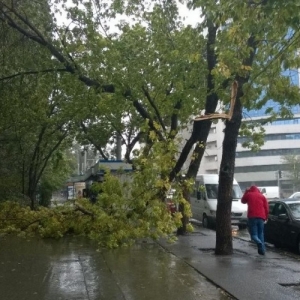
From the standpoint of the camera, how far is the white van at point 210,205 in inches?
806

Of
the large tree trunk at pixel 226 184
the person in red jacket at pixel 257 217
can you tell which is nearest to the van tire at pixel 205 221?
the person in red jacket at pixel 257 217

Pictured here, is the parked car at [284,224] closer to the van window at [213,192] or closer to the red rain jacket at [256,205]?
the red rain jacket at [256,205]

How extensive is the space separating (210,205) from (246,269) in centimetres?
1115

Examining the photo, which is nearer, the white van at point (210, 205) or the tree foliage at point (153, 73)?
the tree foliage at point (153, 73)

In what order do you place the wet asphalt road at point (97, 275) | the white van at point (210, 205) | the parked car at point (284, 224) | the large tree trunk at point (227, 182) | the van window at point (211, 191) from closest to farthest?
the wet asphalt road at point (97, 275), the large tree trunk at point (227, 182), the parked car at point (284, 224), the white van at point (210, 205), the van window at point (211, 191)

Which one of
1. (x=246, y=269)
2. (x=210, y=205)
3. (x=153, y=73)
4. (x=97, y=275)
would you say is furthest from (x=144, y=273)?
(x=210, y=205)

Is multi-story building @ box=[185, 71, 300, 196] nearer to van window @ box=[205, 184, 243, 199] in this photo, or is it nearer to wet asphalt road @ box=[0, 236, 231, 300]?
van window @ box=[205, 184, 243, 199]

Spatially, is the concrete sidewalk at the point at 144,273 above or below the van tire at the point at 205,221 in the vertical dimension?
below

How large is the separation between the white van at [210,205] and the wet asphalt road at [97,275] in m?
7.86

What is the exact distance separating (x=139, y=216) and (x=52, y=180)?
24.4m

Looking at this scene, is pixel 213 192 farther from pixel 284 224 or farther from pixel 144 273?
pixel 144 273

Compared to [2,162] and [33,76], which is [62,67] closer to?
[33,76]

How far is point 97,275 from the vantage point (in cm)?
928

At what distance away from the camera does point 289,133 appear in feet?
219
